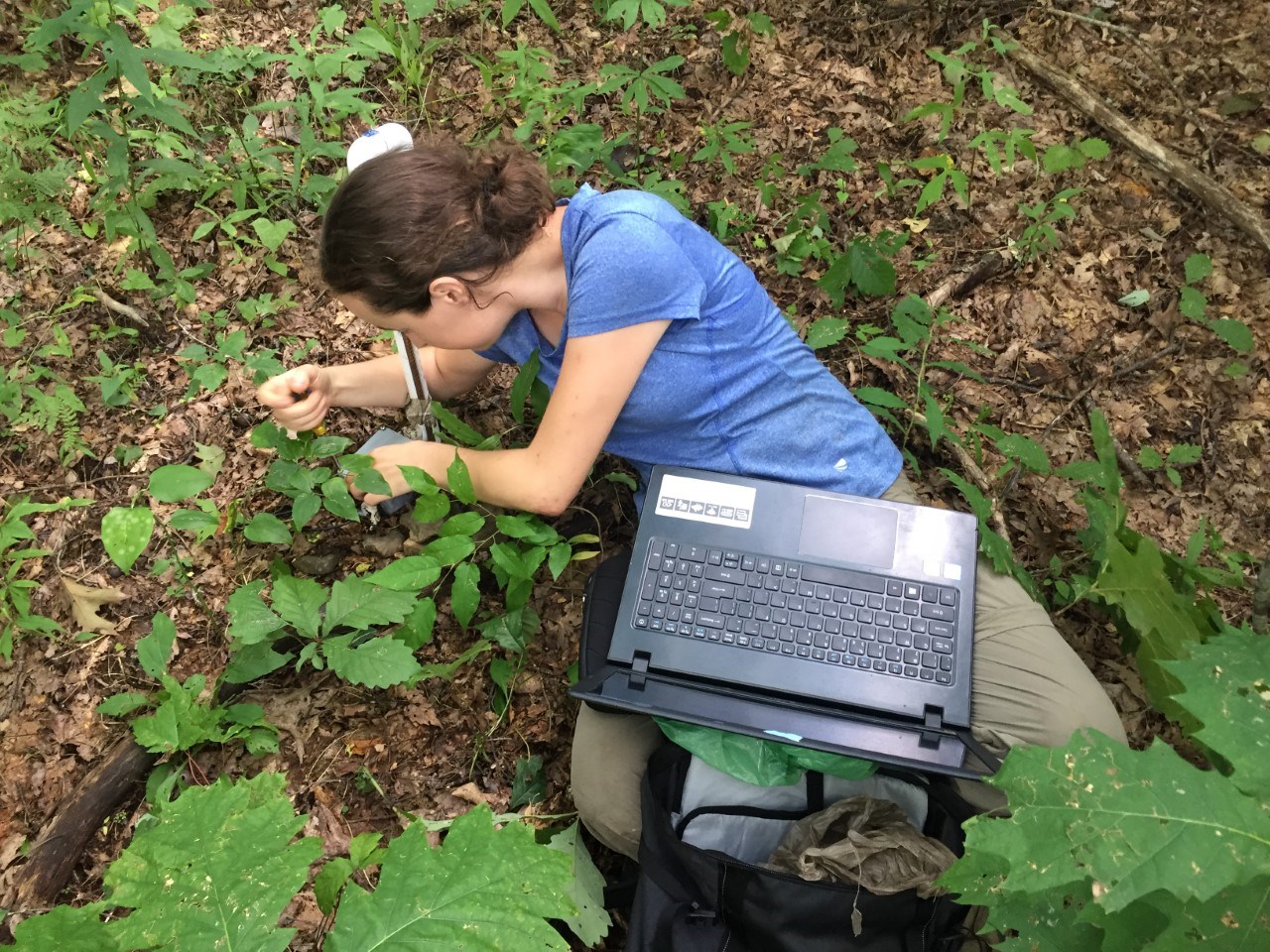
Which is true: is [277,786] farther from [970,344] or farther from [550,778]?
[970,344]

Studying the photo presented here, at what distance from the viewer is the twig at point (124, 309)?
3088 mm

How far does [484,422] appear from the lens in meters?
3.06

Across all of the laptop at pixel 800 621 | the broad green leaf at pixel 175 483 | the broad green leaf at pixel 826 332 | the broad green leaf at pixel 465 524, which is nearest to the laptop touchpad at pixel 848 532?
the laptop at pixel 800 621

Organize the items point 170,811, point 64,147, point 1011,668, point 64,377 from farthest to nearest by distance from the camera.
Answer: point 64,147, point 64,377, point 1011,668, point 170,811

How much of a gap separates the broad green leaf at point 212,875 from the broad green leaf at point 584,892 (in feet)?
3.18

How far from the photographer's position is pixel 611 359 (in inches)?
81.7

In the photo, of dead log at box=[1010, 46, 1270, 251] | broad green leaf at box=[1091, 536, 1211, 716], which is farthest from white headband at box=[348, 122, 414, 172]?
dead log at box=[1010, 46, 1270, 251]

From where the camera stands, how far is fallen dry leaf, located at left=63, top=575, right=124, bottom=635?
250 centimetres

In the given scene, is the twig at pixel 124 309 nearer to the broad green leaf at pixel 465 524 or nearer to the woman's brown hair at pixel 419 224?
the woman's brown hair at pixel 419 224

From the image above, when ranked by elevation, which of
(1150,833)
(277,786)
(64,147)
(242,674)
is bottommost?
(242,674)

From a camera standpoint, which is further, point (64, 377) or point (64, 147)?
point (64, 147)

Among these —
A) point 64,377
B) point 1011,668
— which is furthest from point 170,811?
point 64,377

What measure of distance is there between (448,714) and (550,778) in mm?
377

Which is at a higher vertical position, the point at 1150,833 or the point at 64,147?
the point at 1150,833
